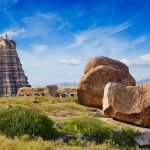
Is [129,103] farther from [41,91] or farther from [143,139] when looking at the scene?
[41,91]

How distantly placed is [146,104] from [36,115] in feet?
30.1

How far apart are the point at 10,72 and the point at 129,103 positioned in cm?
11220

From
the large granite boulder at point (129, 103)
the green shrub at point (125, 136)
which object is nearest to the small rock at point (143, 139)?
the green shrub at point (125, 136)

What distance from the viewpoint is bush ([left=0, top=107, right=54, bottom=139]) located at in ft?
79.0

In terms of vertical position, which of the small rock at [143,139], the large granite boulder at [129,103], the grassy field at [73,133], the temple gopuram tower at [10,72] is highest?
the temple gopuram tower at [10,72]

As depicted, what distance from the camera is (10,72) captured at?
140 metres

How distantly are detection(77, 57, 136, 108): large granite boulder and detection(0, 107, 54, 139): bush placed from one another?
1570 centimetres

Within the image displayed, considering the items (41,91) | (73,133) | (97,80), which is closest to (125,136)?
(73,133)

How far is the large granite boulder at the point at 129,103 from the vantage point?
30.5 m

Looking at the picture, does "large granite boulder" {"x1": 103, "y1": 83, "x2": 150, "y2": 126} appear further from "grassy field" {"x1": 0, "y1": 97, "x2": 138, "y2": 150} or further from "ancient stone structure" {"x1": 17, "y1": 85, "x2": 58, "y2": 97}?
"ancient stone structure" {"x1": 17, "y1": 85, "x2": 58, "y2": 97}

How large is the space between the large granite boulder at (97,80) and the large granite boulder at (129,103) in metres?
9.47

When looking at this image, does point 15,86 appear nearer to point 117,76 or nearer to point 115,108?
point 117,76

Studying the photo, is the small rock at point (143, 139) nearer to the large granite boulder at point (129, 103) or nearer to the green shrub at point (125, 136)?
the green shrub at point (125, 136)

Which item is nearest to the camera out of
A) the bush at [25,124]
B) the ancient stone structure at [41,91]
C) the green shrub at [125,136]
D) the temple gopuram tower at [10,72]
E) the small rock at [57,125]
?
the bush at [25,124]
